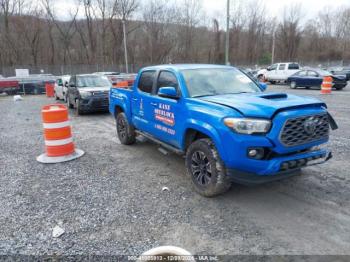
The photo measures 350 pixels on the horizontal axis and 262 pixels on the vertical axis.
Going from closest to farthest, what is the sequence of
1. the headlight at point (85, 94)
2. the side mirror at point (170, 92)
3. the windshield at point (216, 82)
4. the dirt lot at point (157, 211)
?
the dirt lot at point (157, 211) < the side mirror at point (170, 92) < the windshield at point (216, 82) < the headlight at point (85, 94)

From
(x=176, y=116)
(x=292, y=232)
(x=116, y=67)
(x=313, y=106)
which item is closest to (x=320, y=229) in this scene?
(x=292, y=232)

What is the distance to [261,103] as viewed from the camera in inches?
138

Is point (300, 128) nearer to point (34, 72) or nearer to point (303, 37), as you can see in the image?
point (34, 72)

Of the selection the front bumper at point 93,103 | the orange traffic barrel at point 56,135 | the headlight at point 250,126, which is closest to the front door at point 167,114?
the headlight at point 250,126

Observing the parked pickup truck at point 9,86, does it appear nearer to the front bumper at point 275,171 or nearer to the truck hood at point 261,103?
the truck hood at point 261,103

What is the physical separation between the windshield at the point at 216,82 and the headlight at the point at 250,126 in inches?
46.1

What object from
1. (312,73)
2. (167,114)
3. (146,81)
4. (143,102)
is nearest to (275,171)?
(167,114)

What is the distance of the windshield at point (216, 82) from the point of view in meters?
4.42

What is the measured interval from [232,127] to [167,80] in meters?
1.97

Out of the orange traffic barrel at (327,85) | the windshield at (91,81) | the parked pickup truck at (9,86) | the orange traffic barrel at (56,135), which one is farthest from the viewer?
the parked pickup truck at (9,86)

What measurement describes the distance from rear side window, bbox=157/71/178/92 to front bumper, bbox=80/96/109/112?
6.56 m

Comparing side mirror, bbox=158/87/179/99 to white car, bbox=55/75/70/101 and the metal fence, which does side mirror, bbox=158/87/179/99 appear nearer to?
white car, bbox=55/75/70/101

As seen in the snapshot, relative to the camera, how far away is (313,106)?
11.9 feet

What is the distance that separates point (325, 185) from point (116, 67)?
145ft
